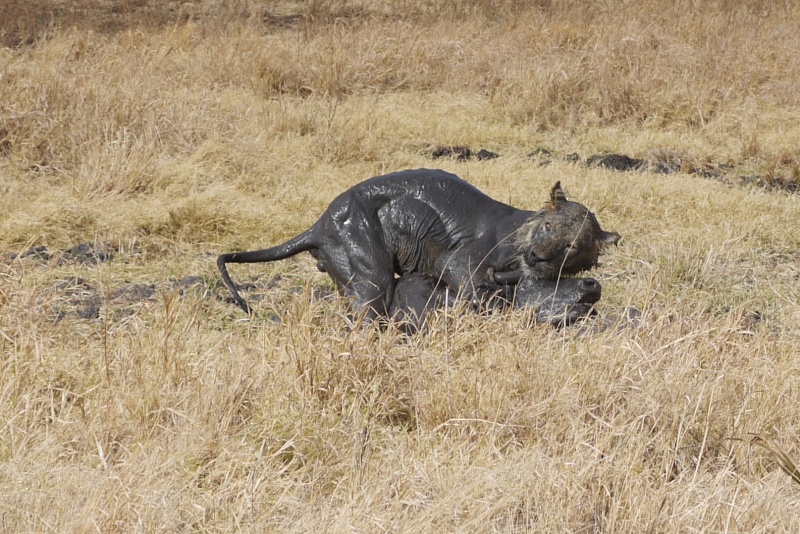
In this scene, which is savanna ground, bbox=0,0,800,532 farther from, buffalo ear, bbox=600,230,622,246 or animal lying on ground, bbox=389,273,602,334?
buffalo ear, bbox=600,230,622,246

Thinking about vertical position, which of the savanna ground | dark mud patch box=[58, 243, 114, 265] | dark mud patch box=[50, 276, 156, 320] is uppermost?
the savanna ground

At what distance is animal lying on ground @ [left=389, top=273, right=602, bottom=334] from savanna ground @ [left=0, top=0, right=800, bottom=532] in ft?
0.49

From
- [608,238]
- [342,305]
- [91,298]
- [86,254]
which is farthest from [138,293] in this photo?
[608,238]

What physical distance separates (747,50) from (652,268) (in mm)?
6461

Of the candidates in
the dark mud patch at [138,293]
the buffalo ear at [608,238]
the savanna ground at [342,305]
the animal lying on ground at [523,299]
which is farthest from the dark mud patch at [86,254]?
Answer: the buffalo ear at [608,238]

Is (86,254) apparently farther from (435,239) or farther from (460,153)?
(460,153)

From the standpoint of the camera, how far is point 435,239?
5.39 m

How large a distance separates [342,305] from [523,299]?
91 cm

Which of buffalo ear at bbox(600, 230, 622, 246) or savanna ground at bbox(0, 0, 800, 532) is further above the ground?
buffalo ear at bbox(600, 230, 622, 246)

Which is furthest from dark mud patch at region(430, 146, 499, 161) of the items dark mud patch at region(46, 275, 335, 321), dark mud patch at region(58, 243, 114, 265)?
dark mud patch at region(58, 243, 114, 265)

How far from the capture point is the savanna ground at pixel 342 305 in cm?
347

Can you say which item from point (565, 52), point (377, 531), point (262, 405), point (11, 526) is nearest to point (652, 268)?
point (262, 405)

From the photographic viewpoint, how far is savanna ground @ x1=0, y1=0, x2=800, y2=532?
347cm

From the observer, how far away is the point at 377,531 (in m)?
3.18
